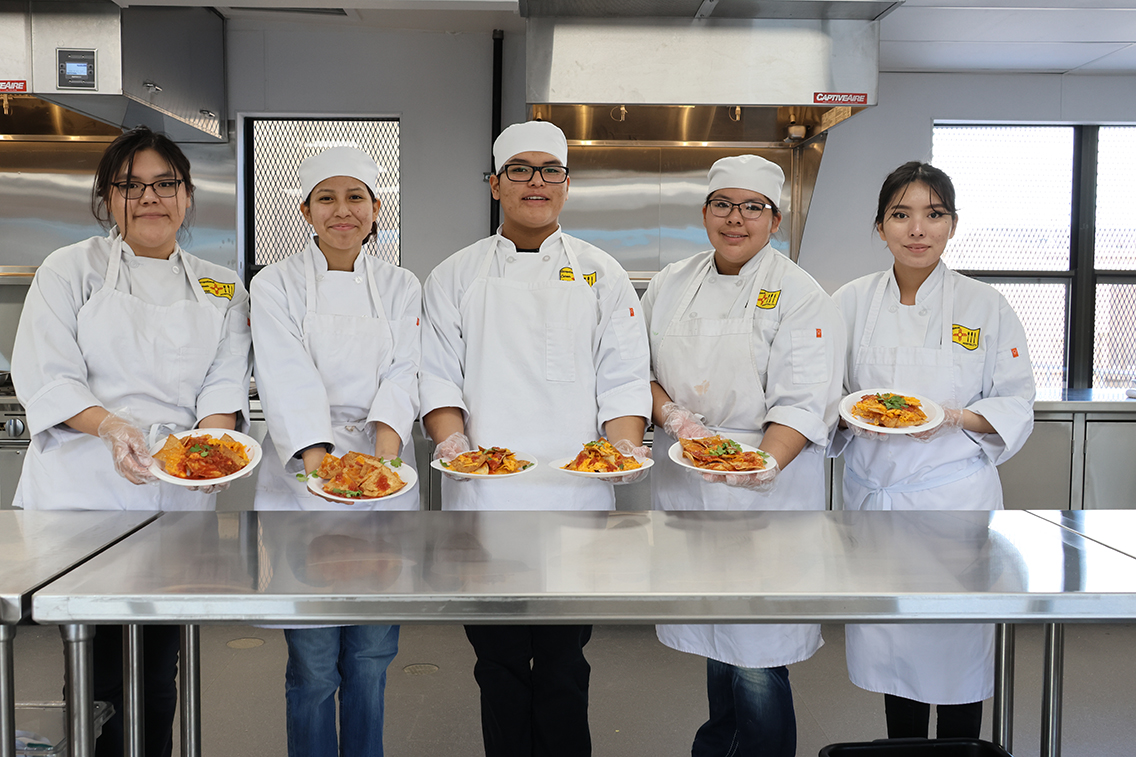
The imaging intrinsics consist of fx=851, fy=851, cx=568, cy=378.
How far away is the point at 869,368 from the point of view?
227cm

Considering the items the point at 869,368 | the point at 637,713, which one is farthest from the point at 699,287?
the point at 637,713

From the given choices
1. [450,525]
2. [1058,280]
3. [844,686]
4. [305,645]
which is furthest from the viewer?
[1058,280]

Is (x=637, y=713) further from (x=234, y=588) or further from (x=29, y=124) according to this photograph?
(x=29, y=124)

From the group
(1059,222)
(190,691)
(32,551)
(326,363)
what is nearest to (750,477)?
(326,363)

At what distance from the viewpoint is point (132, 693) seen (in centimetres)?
154

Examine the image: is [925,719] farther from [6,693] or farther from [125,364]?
[125,364]

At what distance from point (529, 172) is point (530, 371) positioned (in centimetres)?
50

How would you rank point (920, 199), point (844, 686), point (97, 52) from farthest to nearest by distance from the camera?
point (97, 52) < point (844, 686) < point (920, 199)

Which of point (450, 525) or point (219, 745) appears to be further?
point (219, 745)

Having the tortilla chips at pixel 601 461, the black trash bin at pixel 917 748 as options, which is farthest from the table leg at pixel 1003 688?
the tortilla chips at pixel 601 461

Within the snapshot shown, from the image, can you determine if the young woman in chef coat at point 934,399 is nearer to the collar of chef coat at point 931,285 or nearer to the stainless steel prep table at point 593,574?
the collar of chef coat at point 931,285

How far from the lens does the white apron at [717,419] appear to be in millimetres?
2100

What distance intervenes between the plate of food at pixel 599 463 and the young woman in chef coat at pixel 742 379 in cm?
27

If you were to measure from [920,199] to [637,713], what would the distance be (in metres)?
1.82
